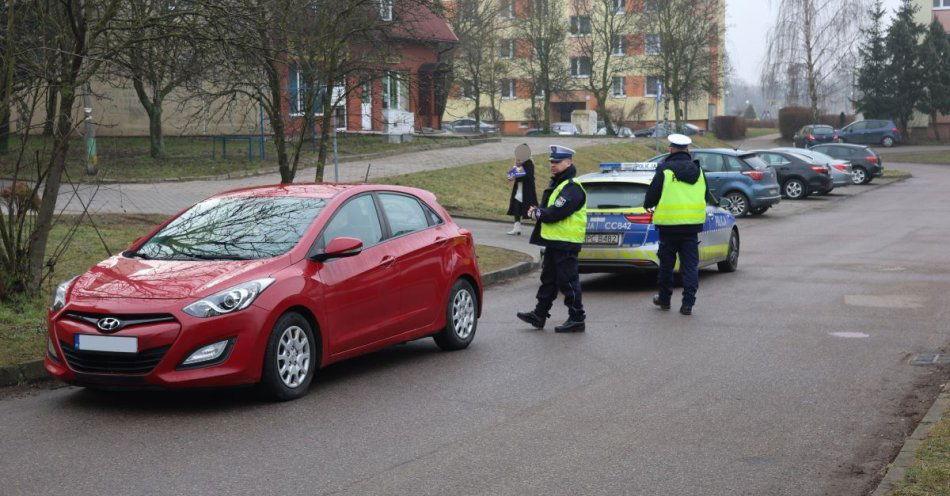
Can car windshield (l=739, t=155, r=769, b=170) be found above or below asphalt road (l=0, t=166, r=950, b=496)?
above

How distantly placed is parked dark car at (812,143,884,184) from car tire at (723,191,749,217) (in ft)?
50.0

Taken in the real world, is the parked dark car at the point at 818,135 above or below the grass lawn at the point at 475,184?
above

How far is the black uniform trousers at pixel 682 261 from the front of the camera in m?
12.7

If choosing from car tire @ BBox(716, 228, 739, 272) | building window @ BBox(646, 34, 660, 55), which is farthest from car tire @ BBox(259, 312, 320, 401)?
building window @ BBox(646, 34, 660, 55)

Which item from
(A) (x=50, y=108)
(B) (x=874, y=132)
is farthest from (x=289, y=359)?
(B) (x=874, y=132)

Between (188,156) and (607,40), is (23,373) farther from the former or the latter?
(607,40)

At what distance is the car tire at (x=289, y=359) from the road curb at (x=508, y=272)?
7.36 m

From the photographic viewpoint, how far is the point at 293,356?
8.30 meters

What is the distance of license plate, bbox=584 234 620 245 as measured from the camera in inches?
581

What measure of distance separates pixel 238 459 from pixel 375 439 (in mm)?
894

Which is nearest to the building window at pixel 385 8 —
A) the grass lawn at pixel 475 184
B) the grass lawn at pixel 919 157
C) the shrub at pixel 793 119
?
the grass lawn at pixel 475 184

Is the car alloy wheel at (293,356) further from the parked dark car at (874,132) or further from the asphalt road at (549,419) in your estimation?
the parked dark car at (874,132)

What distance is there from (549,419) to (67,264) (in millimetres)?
8362

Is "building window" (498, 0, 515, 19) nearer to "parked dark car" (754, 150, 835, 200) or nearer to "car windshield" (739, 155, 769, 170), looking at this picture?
"parked dark car" (754, 150, 835, 200)
